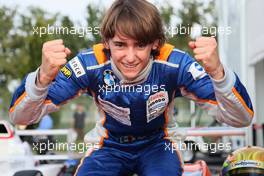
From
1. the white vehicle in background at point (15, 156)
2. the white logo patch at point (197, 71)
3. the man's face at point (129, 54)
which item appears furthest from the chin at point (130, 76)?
the white vehicle in background at point (15, 156)

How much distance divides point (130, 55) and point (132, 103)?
0.44m

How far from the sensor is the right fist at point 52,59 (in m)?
3.35

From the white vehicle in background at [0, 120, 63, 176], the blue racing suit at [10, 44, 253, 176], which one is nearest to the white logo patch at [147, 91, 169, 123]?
the blue racing suit at [10, 44, 253, 176]

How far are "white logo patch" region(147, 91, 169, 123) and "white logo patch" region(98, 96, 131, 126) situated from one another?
0.46 ft

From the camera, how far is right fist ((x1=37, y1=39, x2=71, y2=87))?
3348 mm

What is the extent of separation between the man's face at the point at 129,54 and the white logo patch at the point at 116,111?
1.01 feet

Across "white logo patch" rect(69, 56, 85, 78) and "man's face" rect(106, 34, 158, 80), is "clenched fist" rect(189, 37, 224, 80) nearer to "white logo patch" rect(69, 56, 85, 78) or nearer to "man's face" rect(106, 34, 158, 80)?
"man's face" rect(106, 34, 158, 80)

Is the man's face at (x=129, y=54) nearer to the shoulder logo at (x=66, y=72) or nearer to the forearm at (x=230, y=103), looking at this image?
the shoulder logo at (x=66, y=72)

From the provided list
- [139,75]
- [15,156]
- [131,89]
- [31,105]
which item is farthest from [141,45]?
[15,156]

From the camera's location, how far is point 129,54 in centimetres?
349

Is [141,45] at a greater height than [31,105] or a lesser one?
greater

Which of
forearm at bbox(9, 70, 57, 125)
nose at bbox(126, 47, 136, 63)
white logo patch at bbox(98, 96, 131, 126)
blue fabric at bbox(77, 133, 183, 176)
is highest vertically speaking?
nose at bbox(126, 47, 136, 63)

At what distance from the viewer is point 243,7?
504 inches

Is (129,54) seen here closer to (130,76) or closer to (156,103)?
(130,76)
